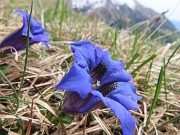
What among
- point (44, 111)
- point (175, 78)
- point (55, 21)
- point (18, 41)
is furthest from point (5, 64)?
point (55, 21)

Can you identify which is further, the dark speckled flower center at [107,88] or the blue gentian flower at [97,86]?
the dark speckled flower center at [107,88]

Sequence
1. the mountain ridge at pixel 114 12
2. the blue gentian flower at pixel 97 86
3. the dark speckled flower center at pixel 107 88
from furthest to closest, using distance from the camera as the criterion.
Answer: the mountain ridge at pixel 114 12, the dark speckled flower center at pixel 107 88, the blue gentian flower at pixel 97 86

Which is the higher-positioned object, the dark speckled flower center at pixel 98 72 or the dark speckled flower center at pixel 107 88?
the dark speckled flower center at pixel 98 72

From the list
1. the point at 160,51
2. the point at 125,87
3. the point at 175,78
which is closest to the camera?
the point at 125,87

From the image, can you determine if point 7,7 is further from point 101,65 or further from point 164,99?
point 101,65

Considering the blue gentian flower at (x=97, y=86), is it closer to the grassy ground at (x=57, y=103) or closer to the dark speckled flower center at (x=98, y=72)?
Result: the dark speckled flower center at (x=98, y=72)

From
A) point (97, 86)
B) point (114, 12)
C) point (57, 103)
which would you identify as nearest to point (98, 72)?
point (97, 86)

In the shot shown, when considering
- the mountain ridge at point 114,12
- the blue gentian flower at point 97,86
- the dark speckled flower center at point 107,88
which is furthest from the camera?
the mountain ridge at point 114,12

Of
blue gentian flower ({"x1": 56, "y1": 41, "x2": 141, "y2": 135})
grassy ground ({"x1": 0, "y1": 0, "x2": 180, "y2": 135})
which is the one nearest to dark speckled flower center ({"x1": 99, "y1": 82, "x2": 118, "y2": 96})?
blue gentian flower ({"x1": 56, "y1": 41, "x2": 141, "y2": 135})

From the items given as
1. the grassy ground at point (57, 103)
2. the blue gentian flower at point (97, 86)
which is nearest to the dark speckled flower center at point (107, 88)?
the blue gentian flower at point (97, 86)

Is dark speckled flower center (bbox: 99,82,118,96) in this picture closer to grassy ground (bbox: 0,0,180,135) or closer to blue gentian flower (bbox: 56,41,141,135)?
blue gentian flower (bbox: 56,41,141,135)
